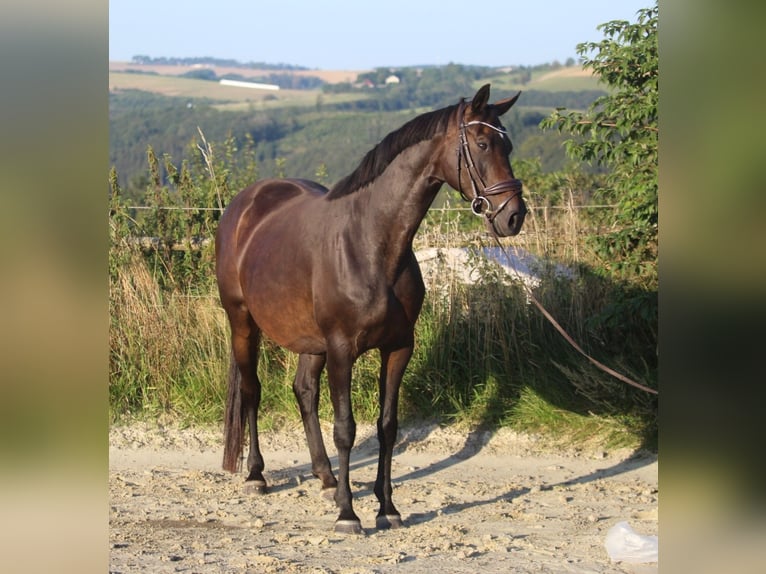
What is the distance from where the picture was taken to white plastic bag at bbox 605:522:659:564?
422cm

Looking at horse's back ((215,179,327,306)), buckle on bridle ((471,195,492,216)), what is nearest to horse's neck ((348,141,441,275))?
buckle on bridle ((471,195,492,216))

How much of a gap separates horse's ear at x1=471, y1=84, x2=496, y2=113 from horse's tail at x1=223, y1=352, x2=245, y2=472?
8.62 ft

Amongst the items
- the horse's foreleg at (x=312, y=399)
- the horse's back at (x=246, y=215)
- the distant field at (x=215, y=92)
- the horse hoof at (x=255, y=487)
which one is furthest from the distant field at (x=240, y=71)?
the horse hoof at (x=255, y=487)

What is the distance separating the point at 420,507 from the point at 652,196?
8.34 ft

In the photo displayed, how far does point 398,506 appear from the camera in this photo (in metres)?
5.58

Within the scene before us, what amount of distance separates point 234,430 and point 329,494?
2.91 ft

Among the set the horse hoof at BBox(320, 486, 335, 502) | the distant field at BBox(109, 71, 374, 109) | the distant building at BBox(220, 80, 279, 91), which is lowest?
the horse hoof at BBox(320, 486, 335, 502)

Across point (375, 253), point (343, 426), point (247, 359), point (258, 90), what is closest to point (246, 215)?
point (247, 359)

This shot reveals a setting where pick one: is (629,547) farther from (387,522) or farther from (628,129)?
(628,129)

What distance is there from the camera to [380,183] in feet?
16.3

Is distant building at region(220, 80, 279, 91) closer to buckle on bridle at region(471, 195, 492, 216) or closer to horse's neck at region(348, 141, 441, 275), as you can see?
horse's neck at region(348, 141, 441, 275)

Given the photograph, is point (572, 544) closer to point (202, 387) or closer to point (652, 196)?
point (652, 196)

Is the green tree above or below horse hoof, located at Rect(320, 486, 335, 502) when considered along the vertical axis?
above
